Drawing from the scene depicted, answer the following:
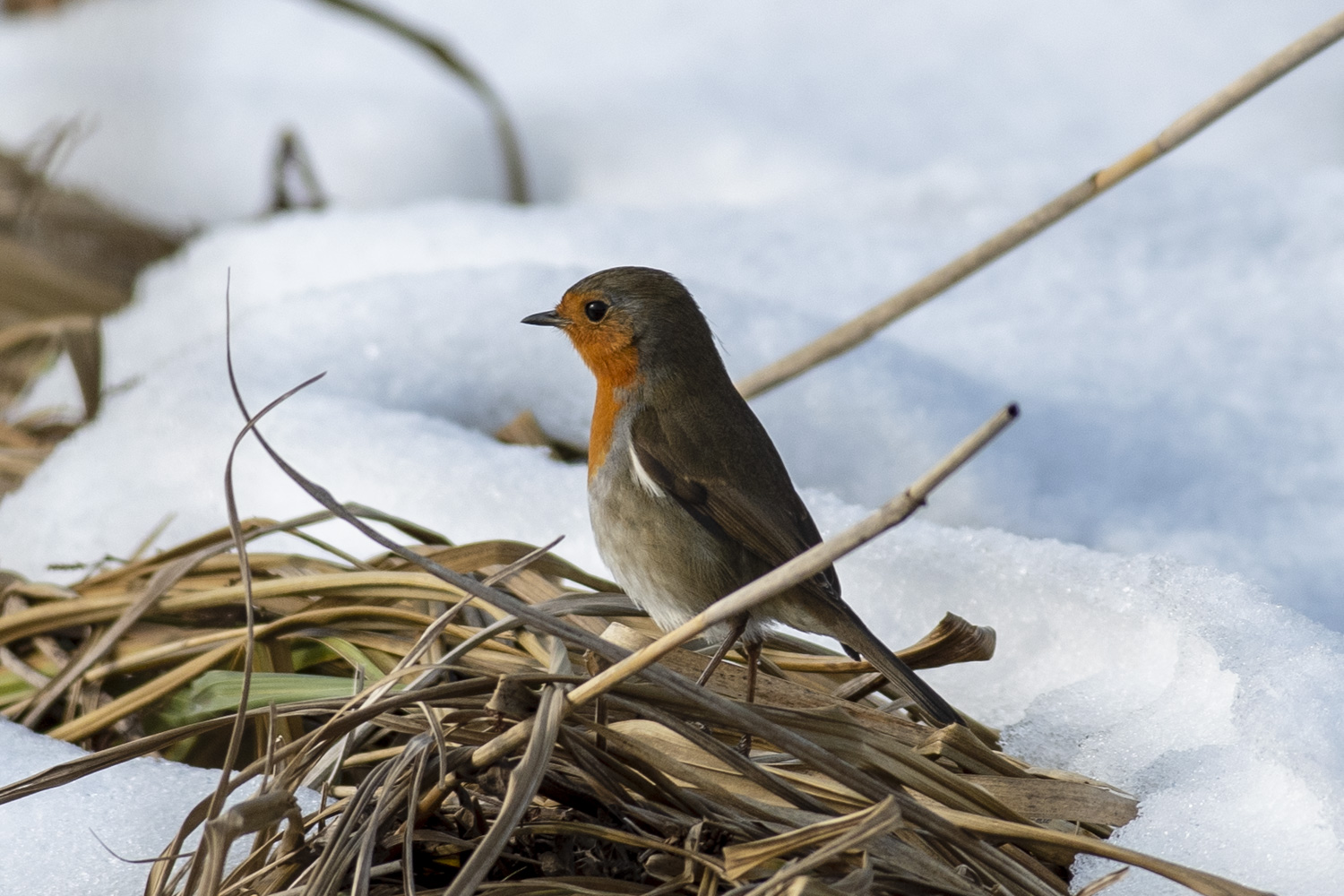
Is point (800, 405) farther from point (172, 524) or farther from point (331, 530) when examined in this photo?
point (172, 524)

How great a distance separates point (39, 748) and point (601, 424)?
69cm

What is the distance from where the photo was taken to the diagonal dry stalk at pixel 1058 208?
1361 mm

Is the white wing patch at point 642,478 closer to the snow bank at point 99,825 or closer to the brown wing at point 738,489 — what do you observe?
the brown wing at point 738,489

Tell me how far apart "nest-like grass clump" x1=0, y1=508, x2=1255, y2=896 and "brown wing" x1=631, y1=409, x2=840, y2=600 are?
13cm

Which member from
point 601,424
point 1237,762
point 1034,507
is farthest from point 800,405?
point 1237,762

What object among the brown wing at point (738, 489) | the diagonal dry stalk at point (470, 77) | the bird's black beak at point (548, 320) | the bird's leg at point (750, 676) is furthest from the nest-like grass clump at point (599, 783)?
the diagonal dry stalk at point (470, 77)

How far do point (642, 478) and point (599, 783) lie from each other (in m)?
0.38

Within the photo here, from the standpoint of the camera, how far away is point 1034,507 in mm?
1970

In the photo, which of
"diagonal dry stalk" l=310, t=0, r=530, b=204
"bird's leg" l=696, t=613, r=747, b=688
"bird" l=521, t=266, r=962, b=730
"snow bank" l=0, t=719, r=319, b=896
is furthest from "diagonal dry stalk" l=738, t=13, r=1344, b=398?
"diagonal dry stalk" l=310, t=0, r=530, b=204

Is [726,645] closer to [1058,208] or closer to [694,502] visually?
[694,502]

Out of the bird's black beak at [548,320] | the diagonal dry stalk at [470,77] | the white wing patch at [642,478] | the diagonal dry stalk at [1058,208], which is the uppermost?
the diagonal dry stalk at [1058,208]

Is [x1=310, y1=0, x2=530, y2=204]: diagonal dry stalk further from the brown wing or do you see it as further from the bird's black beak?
the brown wing

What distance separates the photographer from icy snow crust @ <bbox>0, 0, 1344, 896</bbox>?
1.26 meters

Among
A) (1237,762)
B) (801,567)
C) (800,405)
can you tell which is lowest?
(800,405)
